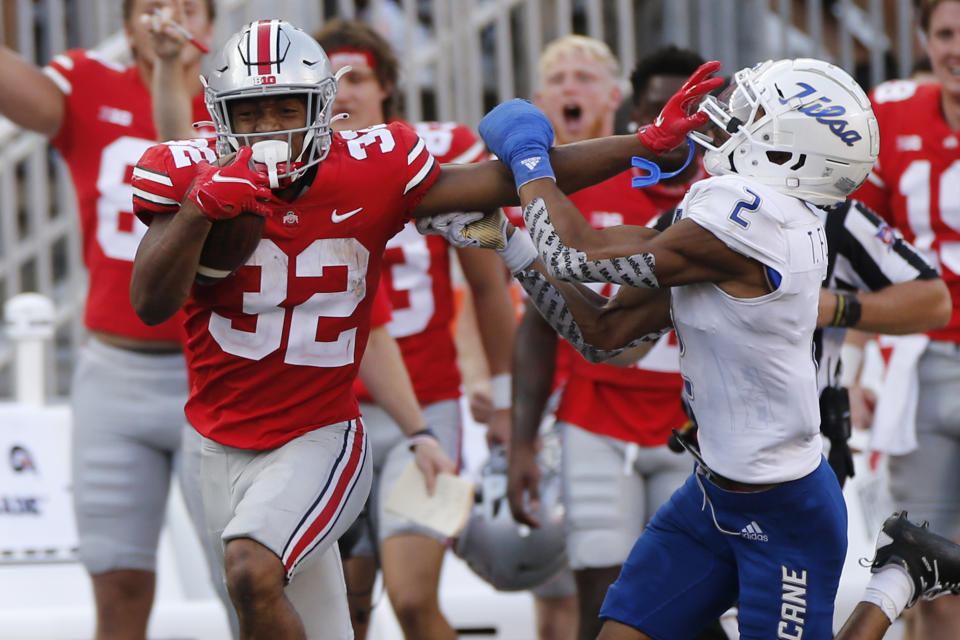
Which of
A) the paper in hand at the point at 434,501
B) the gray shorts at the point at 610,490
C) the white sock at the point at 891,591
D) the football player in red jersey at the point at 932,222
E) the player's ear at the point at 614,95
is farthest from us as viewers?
the player's ear at the point at 614,95

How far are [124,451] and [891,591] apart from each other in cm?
221

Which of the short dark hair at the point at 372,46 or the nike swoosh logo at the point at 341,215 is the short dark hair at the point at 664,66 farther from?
the nike swoosh logo at the point at 341,215

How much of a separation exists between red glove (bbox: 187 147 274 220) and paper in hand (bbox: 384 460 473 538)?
128cm

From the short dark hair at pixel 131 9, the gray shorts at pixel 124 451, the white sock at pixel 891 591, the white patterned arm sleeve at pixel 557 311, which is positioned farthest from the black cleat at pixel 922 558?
the short dark hair at pixel 131 9

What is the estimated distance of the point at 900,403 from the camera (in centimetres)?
440

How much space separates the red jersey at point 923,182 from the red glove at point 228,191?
2.43 m

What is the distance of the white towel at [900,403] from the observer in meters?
4.40

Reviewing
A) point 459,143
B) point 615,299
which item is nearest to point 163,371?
point 459,143

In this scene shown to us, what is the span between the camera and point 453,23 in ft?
22.1

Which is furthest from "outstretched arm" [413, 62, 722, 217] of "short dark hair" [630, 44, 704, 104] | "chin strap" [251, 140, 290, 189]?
"short dark hair" [630, 44, 704, 104]

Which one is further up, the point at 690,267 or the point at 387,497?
the point at 690,267

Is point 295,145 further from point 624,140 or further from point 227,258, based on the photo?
point 624,140

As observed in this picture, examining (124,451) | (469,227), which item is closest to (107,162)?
(124,451)

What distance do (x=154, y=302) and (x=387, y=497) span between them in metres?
1.28
